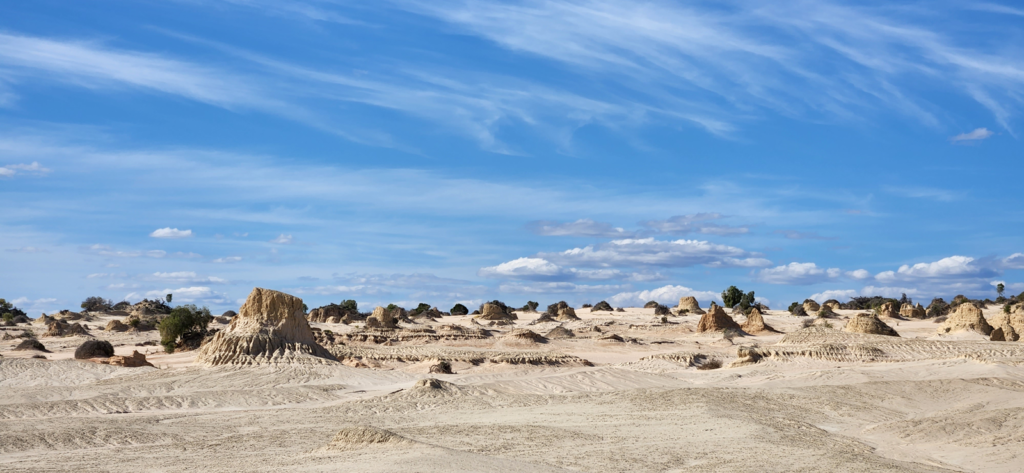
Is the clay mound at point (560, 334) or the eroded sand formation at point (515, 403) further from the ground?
the clay mound at point (560, 334)

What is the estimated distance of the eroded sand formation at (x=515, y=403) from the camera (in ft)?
46.7

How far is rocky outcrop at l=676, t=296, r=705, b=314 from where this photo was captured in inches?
2416

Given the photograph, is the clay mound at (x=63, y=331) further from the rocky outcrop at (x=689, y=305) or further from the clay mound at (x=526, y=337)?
the rocky outcrop at (x=689, y=305)

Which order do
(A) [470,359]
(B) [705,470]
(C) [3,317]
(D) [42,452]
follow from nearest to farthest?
(B) [705,470] → (D) [42,452] → (A) [470,359] → (C) [3,317]

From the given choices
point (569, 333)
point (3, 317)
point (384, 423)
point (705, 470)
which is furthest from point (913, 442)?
point (3, 317)

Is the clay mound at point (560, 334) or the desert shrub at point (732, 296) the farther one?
the desert shrub at point (732, 296)

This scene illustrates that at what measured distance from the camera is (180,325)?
123 feet

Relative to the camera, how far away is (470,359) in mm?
32594

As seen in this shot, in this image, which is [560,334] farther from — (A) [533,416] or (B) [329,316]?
(A) [533,416]

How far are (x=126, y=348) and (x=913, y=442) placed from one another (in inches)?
1331

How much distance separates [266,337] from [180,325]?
10940 mm

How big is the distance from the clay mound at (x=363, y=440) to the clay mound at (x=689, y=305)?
49143 mm

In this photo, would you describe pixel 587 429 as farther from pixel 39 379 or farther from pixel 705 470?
pixel 39 379

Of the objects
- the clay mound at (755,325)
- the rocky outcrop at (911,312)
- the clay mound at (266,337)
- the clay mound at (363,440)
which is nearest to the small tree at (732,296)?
the rocky outcrop at (911,312)
